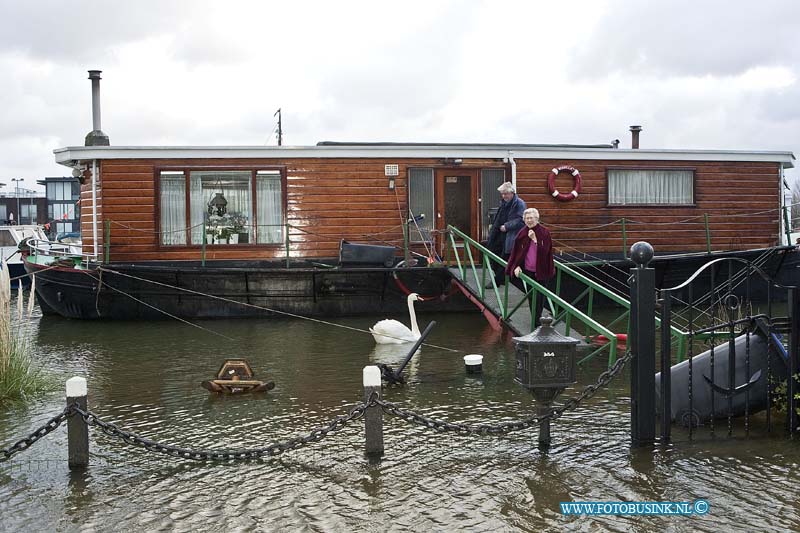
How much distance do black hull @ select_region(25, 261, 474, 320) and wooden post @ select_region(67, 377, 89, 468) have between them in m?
8.08

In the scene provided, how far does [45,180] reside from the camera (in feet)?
230

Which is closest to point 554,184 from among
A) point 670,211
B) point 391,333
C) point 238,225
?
point 670,211

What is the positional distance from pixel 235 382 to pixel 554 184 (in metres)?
9.43

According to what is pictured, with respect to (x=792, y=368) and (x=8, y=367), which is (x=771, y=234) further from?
(x=8, y=367)

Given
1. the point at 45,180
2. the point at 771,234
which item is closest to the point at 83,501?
the point at 771,234

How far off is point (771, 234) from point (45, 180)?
66.7 m

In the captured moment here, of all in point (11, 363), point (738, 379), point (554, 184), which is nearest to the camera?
point (738, 379)

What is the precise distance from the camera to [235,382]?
Answer: 792 cm

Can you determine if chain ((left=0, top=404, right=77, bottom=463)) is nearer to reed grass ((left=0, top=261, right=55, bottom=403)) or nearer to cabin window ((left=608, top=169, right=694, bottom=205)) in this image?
reed grass ((left=0, top=261, right=55, bottom=403))

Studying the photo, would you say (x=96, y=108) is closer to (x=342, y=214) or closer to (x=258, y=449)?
(x=342, y=214)

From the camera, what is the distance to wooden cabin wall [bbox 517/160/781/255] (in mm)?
15680

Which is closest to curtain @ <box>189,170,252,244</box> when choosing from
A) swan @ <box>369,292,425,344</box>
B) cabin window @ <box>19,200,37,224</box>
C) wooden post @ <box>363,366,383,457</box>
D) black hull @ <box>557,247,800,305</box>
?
swan @ <box>369,292,425,344</box>

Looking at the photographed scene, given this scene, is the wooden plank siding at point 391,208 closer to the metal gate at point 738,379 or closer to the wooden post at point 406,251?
the wooden post at point 406,251

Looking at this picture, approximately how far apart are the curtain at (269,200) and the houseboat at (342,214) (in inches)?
1.1
